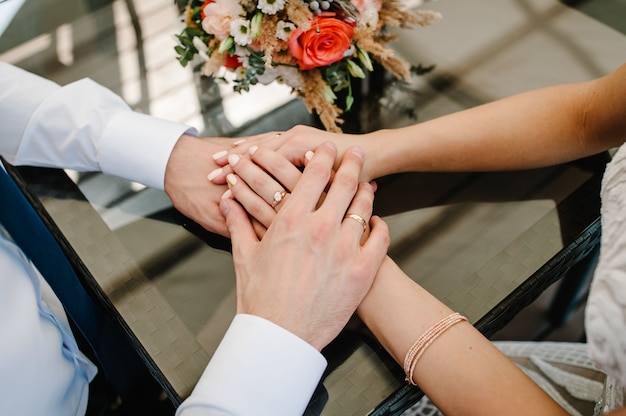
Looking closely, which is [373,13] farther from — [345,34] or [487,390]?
[487,390]

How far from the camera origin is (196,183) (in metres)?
1.00

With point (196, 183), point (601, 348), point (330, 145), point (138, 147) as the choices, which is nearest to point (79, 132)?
point (138, 147)

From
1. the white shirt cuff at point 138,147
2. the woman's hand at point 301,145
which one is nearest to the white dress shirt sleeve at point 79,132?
the white shirt cuff at point 138,147

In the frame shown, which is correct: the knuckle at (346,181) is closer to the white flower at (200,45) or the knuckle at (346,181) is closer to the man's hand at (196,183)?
the man's hand at (196,183)

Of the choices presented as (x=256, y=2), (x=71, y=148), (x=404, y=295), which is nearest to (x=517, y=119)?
(x=404, y=295)

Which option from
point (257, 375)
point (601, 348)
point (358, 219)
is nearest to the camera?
point (601, 348)

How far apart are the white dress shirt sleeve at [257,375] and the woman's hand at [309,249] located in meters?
0.02

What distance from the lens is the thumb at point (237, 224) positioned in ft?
2.95

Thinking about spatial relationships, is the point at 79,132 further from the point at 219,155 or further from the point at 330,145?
the point at 330,145

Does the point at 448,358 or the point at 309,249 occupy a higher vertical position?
the point at 309,249

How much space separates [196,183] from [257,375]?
1.28ft

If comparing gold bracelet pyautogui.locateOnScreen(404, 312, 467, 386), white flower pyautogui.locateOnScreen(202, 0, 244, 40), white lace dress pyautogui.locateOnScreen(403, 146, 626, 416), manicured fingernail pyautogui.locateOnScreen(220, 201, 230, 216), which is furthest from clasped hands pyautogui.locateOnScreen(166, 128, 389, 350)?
white lace dress pyautogui.locateOnScreen(403, 146, 626, 416)

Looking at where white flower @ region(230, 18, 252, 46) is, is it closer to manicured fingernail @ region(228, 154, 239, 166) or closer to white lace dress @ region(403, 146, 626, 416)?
manicured fingernail @ region(228, 154, 239, 166)

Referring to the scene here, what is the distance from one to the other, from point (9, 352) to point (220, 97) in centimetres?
63
